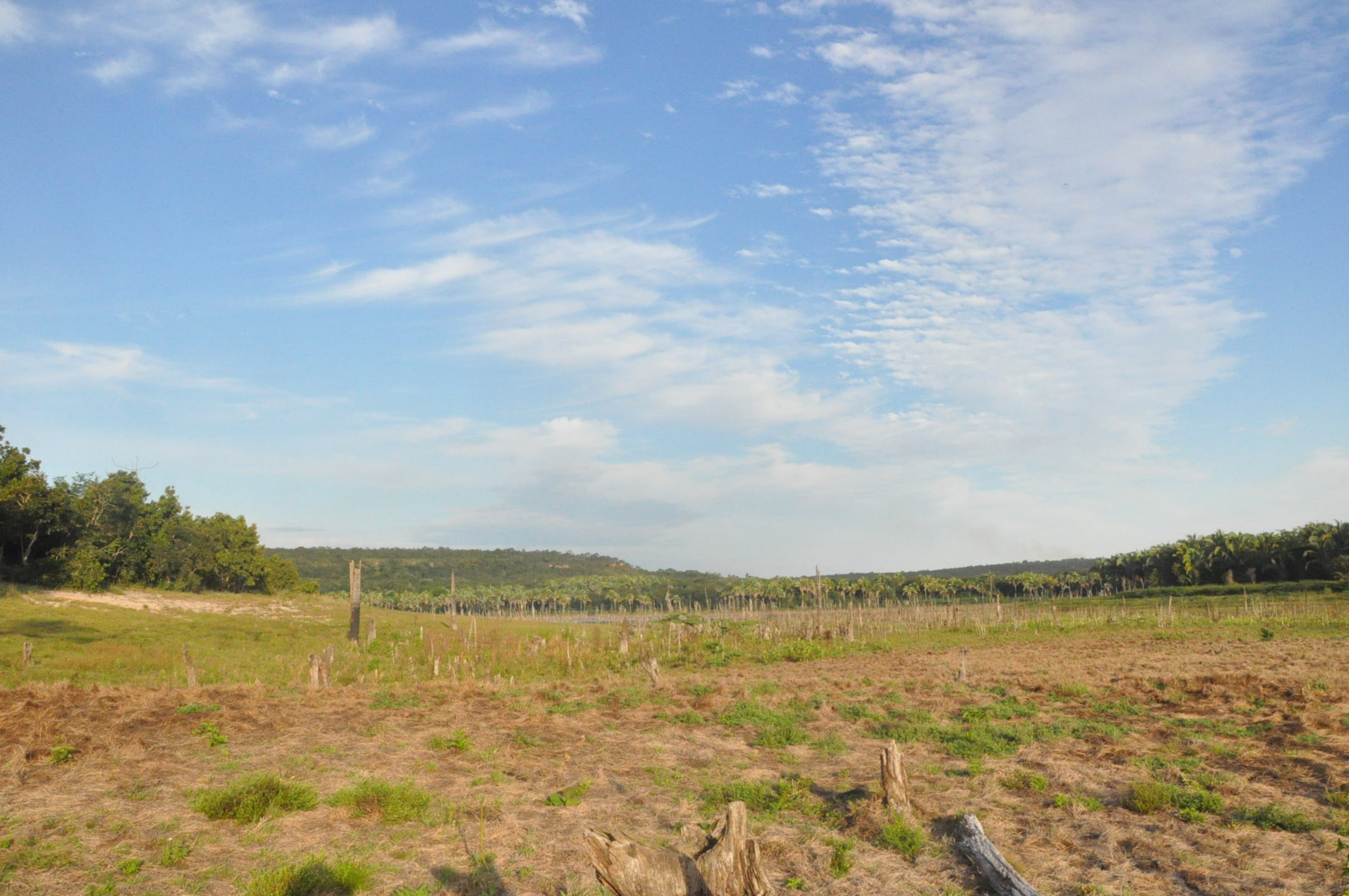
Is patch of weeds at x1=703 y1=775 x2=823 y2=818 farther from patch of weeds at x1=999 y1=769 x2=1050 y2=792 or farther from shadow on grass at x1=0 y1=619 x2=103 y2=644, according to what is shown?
shadow on grass at x1=0 y1=619 x2=103 y2=644

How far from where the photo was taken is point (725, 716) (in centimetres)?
1636

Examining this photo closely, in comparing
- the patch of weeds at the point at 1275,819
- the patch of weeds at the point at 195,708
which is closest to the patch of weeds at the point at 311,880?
the patch of weeds at the point at 195,708

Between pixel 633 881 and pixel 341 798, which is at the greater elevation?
pixel 633 881

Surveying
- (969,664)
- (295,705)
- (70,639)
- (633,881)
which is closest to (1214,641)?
(969,664)

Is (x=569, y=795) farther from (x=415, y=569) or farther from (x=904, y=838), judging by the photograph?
(x=415, y=569)

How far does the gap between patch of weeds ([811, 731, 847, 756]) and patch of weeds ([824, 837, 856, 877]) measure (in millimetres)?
4390

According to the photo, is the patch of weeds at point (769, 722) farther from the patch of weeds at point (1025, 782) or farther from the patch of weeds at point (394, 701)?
the patch of weeds at point (394, 701)

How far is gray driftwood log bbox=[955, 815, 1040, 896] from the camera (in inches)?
295

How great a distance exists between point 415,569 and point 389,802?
14883cm

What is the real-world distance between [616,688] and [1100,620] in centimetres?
4145

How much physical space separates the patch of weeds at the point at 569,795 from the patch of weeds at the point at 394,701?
711 cm

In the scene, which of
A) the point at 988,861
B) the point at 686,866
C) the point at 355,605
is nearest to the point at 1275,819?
the point at 988,861

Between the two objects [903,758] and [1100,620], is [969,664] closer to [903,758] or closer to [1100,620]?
[903,758]

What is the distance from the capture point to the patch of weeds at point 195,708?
1507cm
